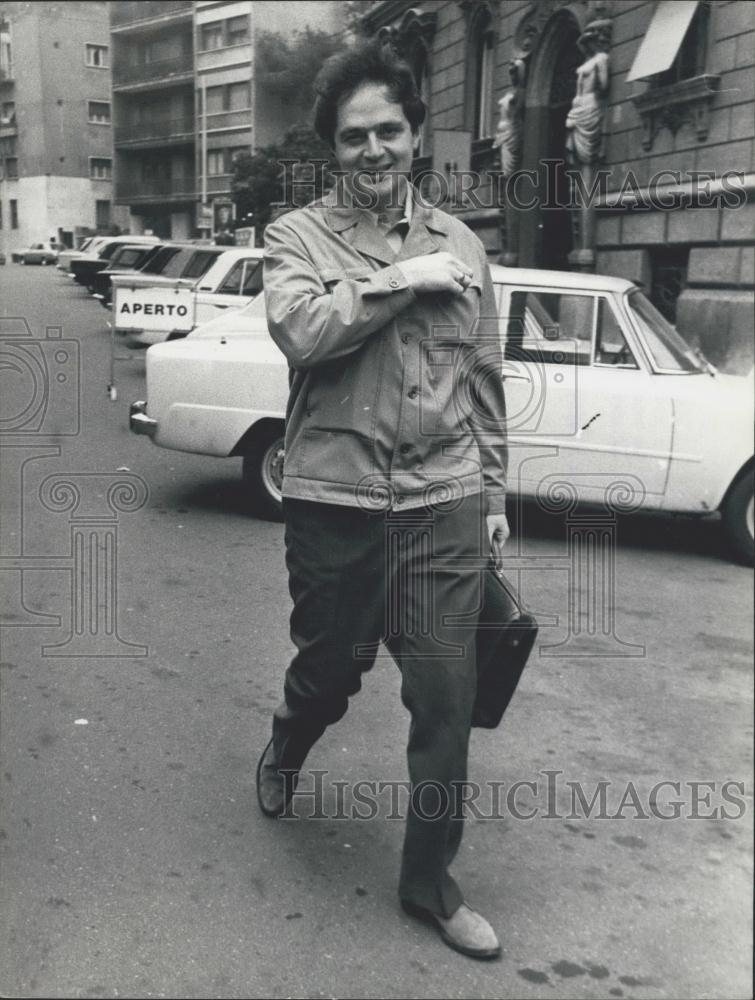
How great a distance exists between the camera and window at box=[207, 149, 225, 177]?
166 inches

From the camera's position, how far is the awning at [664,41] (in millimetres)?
9742

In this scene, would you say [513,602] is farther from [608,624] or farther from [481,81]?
[481,81]

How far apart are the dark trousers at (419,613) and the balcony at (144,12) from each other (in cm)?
146

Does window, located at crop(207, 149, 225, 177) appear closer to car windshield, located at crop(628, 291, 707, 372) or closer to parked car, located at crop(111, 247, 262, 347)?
car windshield, located at crop(628, 291, 707, 372)

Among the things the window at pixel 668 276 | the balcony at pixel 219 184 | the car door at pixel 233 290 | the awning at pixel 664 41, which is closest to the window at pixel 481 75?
the balcony at pixel 219 184

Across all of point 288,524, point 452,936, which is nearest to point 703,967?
point 452,936

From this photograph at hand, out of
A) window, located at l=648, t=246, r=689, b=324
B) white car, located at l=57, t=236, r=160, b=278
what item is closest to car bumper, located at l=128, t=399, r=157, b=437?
white car, located at l=57, t=236, r=160, b=278

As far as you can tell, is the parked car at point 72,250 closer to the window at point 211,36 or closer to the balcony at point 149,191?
the balcony at point 149,191

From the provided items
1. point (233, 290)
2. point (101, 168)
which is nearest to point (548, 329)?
point (101, 168)

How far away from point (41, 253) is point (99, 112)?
474 mm

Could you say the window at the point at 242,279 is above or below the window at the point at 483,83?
below

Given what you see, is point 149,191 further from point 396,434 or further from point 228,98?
point 396,434

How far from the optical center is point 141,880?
2.82 meters

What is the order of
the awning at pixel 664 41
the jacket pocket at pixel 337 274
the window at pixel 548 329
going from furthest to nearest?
the awning at pixel 664 41 → the window at pixel 548 329 → the jacket pocket at pixel 337 274
